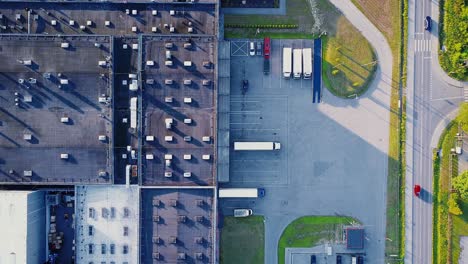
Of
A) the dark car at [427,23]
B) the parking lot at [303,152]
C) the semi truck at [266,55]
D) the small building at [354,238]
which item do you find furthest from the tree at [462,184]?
the semi truck at [266,55]

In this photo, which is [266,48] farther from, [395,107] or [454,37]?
[454,37]

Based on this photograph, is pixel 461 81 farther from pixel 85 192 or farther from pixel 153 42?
pixel 85 192

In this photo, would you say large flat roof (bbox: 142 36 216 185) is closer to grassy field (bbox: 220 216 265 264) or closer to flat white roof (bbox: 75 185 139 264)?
flat white roof (bbox: 75 185 139 264)

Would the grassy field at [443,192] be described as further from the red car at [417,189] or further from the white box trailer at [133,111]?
the white box trailer at [133,111]

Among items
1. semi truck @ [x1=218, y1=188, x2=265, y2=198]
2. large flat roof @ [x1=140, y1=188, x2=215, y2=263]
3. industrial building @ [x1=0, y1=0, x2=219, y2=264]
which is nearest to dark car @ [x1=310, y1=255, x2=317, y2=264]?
semi truck @ [x1=218, y1=188, x2=265, y2=198]

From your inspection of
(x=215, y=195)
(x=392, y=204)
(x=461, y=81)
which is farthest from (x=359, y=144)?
(x=215, y=195)

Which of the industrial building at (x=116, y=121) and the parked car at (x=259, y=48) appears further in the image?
the parked car at (x=259, y=48)
